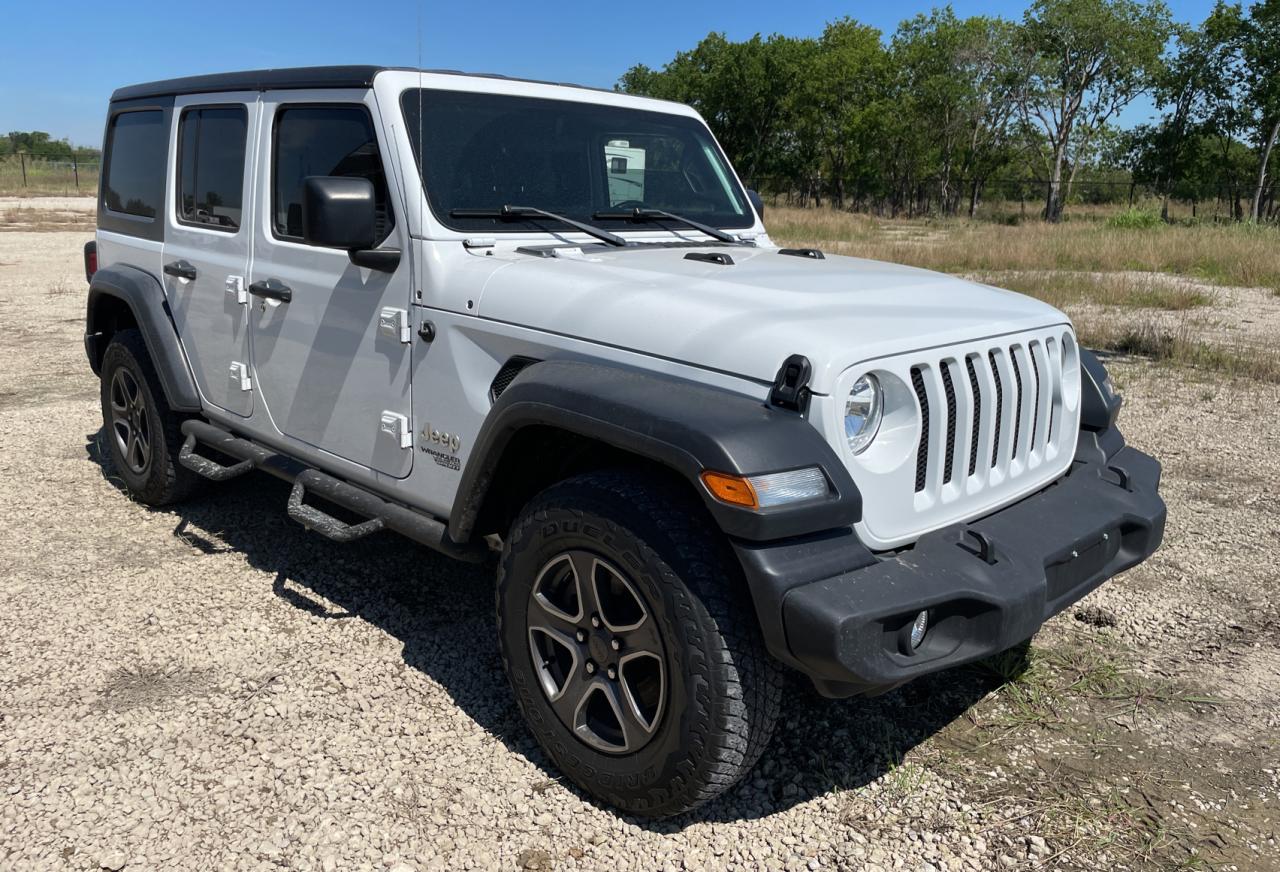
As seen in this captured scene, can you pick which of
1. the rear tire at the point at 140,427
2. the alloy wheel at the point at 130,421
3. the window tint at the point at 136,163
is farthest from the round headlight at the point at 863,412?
the alloy wheel at the point at 130,421

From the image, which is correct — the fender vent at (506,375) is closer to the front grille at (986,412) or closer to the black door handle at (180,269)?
the front grille at (986,412)

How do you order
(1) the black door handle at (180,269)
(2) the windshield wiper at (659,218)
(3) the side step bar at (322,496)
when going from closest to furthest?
1. (3) the side step bar at (322,496)
2. (2) the windshield wiper at (659,218)
3. (1) the black door handle at (180,269)

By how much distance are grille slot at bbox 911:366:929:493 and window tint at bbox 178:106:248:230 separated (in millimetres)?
2902

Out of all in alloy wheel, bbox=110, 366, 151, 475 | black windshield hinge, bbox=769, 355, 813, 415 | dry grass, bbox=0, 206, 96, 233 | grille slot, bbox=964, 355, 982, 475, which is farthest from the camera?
dry grass, bbox=0, 206, 96, 233

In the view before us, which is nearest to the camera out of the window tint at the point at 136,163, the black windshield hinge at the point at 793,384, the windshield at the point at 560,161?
the black windshield hinge at the point at 793,384

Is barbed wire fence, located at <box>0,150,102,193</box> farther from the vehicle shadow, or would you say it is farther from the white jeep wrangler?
the white jeep wrangler

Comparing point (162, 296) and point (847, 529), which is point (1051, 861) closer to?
point (847, 529)

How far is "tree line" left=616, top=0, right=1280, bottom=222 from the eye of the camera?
40.0 meters

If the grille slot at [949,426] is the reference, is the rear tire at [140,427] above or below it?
below

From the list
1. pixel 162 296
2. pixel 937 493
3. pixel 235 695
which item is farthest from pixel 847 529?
pixel 162 296

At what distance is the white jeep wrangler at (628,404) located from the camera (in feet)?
7.67

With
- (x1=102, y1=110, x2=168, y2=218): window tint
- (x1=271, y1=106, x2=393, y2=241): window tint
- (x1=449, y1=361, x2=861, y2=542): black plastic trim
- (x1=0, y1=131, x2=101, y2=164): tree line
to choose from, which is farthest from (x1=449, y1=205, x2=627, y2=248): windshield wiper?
(x1=0, y1=131, x2=101, y2=164): tree line

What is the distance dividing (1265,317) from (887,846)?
11773 mm

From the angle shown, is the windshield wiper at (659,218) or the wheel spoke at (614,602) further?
the windshield wiper at (659,218)
